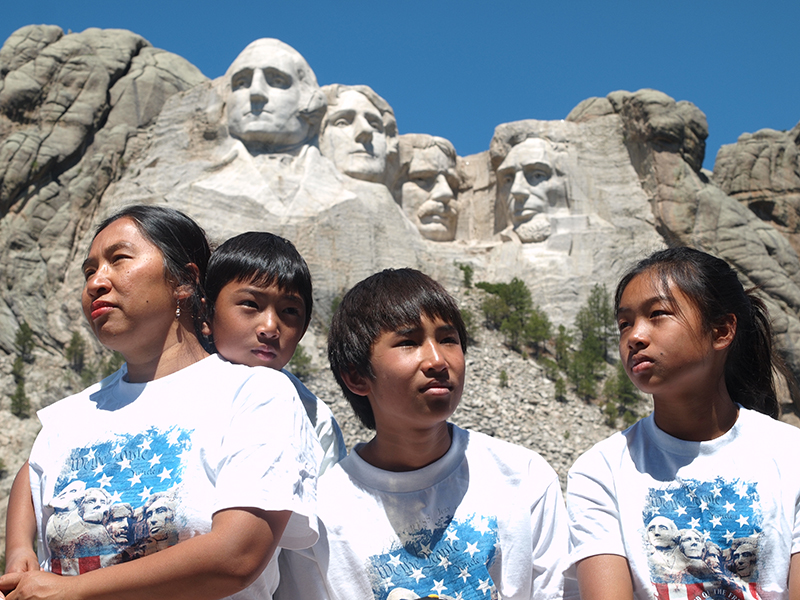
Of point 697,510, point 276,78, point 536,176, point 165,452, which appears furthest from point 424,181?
point 165,452

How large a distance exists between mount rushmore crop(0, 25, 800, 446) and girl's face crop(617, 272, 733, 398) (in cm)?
840

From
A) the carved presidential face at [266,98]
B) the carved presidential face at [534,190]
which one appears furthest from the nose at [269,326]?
the carved presidential face at [534,190]

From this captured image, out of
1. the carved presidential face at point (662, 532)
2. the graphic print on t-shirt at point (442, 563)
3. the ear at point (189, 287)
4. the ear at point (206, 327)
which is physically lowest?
the graphic print on t-shirt at point (442, 563)

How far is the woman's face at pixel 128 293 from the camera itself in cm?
193

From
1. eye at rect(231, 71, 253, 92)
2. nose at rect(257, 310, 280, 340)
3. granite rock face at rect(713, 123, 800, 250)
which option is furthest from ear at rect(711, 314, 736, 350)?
granite rock face at rect(713, 123, 800, 250)

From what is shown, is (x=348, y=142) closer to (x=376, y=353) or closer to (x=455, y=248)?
(x=455, y=248)

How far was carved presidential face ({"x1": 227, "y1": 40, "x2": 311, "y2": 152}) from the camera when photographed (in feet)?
35.8

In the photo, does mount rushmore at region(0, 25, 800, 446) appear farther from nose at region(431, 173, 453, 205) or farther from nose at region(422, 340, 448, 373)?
nose at region(422, 340, 448, 373)

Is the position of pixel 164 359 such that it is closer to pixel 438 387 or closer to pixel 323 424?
pixel 323 424

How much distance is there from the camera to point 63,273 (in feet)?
35.0

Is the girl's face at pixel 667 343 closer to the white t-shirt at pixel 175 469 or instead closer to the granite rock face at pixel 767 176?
the white t-shirt at pixel 175 469

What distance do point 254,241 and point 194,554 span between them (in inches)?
36.8

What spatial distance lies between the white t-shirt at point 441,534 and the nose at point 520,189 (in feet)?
35.1

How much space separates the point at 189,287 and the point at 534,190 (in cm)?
1079
